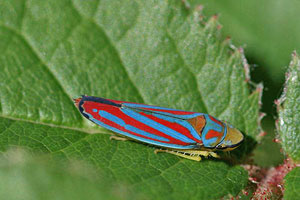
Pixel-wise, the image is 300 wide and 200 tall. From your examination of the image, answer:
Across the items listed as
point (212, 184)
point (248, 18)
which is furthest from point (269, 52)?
point (212, 184)

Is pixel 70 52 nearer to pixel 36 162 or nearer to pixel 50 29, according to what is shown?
pixel 50 29

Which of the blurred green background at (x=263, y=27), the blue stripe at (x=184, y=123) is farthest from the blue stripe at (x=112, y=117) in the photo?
the blurred green background at (x=263, y=27)

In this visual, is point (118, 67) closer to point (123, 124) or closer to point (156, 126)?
point (123, 124)

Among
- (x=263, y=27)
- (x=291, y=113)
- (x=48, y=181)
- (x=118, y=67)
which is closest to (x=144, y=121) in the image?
(x=118, y=67)

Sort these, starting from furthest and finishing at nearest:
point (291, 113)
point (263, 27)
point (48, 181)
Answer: point (263, 27)
point (291, 113)
point (48, 181)

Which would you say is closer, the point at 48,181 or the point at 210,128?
the point at 48,181

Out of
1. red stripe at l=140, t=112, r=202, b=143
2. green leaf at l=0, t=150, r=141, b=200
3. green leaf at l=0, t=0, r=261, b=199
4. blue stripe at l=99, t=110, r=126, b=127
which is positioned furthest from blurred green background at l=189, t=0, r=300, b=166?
green leaf at l=0, t=150, r=141, b=200

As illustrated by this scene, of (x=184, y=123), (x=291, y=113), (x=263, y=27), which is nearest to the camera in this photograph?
(x=291, y=113)

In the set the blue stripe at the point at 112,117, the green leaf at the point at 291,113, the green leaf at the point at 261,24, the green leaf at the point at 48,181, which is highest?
the green leaf at the point at 261,24

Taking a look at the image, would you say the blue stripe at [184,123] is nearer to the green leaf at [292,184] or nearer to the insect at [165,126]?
the insect at [165,126]
